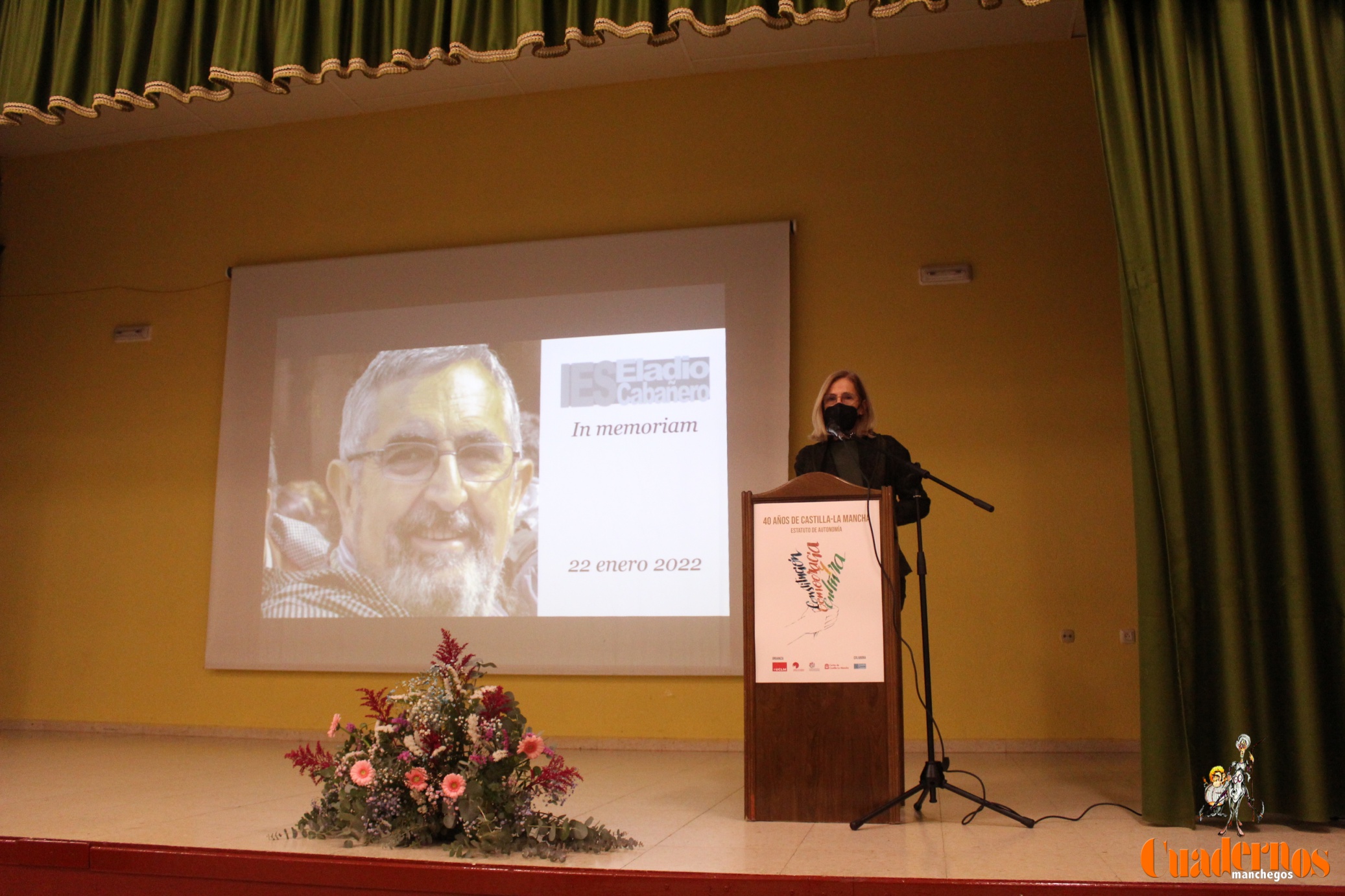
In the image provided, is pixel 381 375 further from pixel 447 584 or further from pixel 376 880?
pixel 376 880

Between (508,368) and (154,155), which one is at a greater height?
(154,155)

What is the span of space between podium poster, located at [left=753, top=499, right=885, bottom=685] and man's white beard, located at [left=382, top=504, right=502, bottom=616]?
7.90ft

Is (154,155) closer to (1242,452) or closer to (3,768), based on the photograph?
(3,768)

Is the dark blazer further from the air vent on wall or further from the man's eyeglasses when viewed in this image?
the man's eyeglasses

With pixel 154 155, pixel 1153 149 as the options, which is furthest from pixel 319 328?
pixel 1153 149

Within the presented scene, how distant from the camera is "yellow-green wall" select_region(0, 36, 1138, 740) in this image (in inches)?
180

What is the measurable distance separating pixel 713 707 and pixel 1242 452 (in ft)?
8.69

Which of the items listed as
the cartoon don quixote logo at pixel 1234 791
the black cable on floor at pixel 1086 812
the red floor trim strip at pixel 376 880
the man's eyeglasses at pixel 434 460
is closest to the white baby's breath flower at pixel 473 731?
the red floor trim strip at pixel 376 880

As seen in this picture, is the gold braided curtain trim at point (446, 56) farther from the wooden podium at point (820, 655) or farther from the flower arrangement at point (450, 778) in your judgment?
the flower arrangement at point (450, 778)

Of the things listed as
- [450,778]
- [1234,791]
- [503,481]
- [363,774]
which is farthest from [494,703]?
[503,481]

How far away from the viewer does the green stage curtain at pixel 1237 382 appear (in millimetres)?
2738

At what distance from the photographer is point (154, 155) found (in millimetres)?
5965

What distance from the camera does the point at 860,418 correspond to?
3357mm

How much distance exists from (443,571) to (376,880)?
3.04 m
